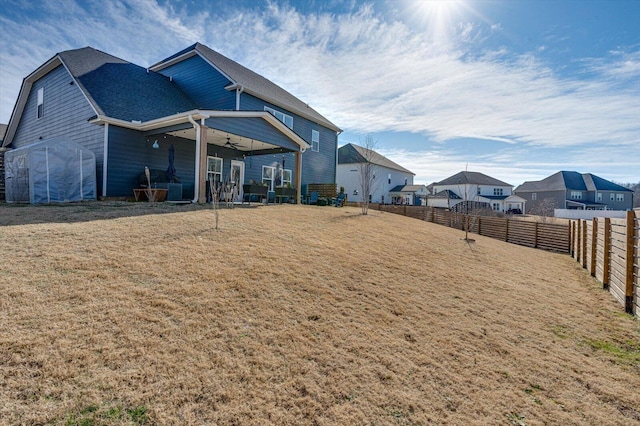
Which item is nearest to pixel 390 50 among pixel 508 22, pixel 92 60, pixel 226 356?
pixel 508 22

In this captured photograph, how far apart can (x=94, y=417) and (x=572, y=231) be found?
51.9ft

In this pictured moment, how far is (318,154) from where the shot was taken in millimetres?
20312

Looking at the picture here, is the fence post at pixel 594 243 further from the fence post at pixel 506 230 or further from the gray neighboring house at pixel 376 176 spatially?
the gray neighboring house at pixel 376 176

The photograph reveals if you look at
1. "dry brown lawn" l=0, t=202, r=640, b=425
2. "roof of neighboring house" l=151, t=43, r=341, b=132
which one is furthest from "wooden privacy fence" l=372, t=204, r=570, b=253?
"roof of neighboring house" l=151, t=43, r=341, b=132

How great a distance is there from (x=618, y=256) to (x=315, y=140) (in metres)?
16.8

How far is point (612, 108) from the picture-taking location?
14930mm

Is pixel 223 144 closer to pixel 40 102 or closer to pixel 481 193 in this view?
pixel 40 102

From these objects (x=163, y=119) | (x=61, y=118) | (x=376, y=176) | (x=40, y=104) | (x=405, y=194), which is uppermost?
(x=40, y=104)

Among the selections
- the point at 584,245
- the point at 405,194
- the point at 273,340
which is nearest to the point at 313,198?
the point at 584,245

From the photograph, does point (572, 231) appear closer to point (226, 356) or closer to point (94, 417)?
point (226, 356)

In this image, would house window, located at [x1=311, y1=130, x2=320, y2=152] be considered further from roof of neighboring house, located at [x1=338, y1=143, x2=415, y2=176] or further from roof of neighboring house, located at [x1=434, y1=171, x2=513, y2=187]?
roof of neighboring house, located at [x1=434, y1=171, x2=513, y2=187]

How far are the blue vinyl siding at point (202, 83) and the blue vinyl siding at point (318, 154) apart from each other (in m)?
2.35

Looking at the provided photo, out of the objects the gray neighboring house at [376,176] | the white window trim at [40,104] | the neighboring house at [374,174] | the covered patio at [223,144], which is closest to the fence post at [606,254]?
the covered patio at [223,144]

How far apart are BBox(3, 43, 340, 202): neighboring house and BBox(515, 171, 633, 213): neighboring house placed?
48.2 metres
